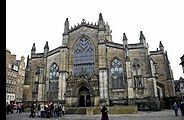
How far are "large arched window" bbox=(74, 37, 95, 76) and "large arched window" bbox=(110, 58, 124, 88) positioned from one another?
3.82 m

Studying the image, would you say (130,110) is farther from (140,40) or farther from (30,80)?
(30,80)

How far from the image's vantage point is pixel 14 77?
191 feet

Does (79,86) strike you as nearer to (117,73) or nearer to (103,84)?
(103,84)

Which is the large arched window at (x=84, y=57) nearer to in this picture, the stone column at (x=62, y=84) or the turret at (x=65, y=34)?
the turret at (x=65, y=34)

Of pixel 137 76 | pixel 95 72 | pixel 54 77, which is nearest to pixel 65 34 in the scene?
pixel 54 77

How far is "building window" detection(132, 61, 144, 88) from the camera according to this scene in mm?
31922

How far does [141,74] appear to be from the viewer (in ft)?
106

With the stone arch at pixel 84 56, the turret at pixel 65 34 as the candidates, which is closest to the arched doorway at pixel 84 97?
the stone arch at pixel 84 56

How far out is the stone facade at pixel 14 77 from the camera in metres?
53.7

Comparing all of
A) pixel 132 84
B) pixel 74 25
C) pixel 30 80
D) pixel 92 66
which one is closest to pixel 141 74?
pixel 132 84

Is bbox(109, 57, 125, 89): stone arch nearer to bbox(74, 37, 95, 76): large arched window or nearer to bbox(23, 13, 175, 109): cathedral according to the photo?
bbox(23, 13, 175, 109): cathedral

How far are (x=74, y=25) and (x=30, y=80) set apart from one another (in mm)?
14275

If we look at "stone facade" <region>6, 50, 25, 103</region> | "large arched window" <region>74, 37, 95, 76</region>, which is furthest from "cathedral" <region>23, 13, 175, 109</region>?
"stone facade" <region>6, 50, 25, 103</region>
